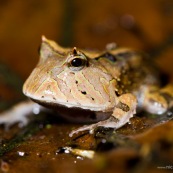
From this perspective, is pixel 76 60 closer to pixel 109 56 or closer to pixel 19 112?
pixel 109 56

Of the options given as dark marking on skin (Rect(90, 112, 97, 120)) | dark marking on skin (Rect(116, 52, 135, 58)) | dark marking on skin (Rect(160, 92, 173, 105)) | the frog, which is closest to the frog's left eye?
the frog

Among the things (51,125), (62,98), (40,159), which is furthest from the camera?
(51,125)

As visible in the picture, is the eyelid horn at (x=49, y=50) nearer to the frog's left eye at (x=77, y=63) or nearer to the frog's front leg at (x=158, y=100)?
the frog's left eye at (x=77, y=63)

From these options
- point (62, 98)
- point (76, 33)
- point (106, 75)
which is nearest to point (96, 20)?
point (76, 33)

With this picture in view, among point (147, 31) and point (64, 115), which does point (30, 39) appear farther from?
point (64, 115)

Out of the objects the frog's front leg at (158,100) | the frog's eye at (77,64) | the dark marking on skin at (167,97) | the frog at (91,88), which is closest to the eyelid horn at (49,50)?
the frog at (91,88)
